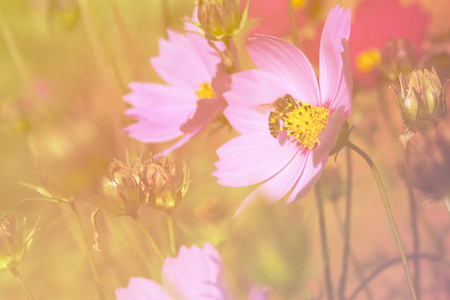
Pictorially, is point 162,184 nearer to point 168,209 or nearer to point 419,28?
point 168,209

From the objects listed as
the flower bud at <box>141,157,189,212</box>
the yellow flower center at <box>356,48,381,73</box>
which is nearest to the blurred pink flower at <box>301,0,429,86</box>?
the yellow flower center at <box>356,48,381,73</box>

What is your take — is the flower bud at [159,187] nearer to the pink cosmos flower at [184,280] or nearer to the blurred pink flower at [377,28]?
the pink cosmos flower at [184,280]

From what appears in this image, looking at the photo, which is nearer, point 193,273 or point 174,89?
point 193,273

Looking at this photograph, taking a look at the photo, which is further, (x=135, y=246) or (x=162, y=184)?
(x=135, y=246)

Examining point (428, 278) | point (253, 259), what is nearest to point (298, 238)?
point (253, 259)

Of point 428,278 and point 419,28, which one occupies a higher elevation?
point 419,28

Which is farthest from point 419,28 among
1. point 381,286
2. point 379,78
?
point 381,286

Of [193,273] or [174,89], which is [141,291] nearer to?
[193,273]

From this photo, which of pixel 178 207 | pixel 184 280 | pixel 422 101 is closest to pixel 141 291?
pixel 184 280
